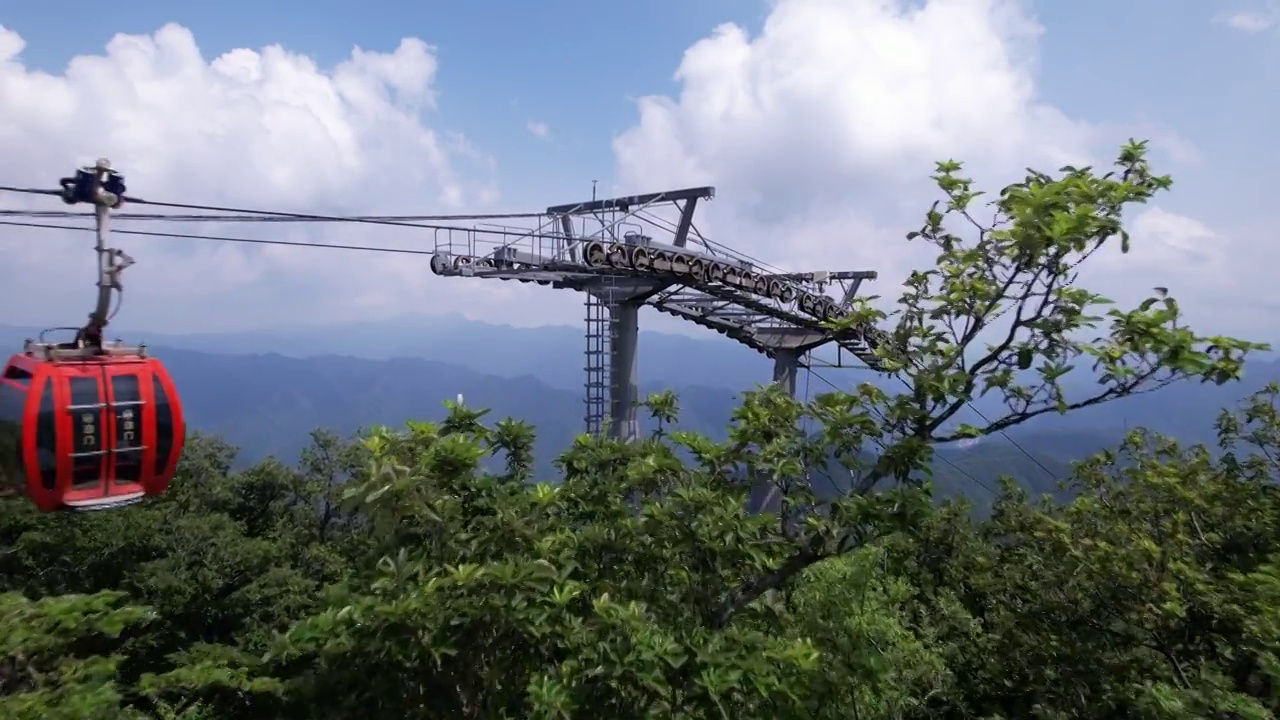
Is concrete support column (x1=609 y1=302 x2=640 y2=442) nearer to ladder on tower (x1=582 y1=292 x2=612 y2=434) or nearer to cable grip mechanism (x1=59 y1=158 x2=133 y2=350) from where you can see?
ladder on tower (x1=582 y1=292 x2=612 y2=434)

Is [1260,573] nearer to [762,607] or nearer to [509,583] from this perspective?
[762,607]

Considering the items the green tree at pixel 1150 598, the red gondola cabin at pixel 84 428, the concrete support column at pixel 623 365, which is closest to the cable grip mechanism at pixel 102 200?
the red gondola cabin at pixel 84 428

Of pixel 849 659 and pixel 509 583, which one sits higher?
pixel 509 583

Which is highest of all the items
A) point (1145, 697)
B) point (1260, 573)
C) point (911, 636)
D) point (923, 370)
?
point (923, 370)

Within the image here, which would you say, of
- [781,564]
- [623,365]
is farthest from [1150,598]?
[623,365]

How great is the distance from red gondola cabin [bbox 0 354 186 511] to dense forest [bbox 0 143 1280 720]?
1.22 m

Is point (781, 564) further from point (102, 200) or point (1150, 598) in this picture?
point (102, 200)

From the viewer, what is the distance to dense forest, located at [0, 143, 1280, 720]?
3928mm

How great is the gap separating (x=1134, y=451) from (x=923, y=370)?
5.03m

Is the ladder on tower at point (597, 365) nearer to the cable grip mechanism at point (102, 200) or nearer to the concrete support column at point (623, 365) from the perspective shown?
the concrete support column at point (623, 365)

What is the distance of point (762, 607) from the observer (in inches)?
190

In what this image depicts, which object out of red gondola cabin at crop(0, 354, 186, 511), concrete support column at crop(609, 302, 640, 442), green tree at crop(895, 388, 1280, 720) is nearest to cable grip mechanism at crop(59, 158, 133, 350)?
red gondola cabin at crop(0, 354, 186, 511)

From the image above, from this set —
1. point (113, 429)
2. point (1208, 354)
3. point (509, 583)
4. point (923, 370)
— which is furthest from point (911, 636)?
point (113, 429)

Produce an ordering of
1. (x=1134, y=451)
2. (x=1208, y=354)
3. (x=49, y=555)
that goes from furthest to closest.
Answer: (x=49, y=555), (x=1134, y=451), (x=1208, y=354)
